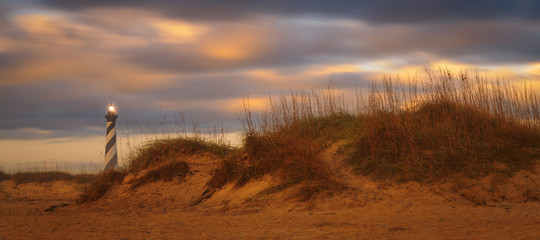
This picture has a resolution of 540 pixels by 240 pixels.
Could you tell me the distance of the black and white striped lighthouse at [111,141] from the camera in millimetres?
15898

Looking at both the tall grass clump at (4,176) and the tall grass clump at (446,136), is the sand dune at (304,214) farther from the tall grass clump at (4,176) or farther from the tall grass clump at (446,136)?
the tall grass clump at (4,176)

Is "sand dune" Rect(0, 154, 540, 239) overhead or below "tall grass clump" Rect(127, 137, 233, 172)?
below

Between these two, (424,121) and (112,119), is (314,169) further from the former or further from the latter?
(112,119)

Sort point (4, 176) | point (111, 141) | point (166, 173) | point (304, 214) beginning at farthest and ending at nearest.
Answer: point (4, 176), point (111, 141), point (166, 173), point (304, 214)

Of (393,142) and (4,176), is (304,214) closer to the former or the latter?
(393,142)

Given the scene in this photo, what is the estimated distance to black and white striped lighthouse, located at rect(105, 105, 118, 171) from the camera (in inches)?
626

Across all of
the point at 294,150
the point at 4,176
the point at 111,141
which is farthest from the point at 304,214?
the point at 4,176

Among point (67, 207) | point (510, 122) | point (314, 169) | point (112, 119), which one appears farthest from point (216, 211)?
point (112, 119)

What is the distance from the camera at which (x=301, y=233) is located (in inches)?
221

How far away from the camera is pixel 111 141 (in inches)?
639

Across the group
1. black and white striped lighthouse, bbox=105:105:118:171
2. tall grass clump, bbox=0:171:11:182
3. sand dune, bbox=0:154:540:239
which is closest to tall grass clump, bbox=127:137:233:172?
sand dune, bbox=0:154:540:239

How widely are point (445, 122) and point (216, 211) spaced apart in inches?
192

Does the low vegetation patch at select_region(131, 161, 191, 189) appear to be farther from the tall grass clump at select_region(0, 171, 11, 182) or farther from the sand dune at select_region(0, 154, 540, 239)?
the tall grass clump at select_region(0, 171, 11, 182)

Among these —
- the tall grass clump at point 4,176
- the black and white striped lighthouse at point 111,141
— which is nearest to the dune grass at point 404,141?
the black and white striped lighthouse at point 111,141
